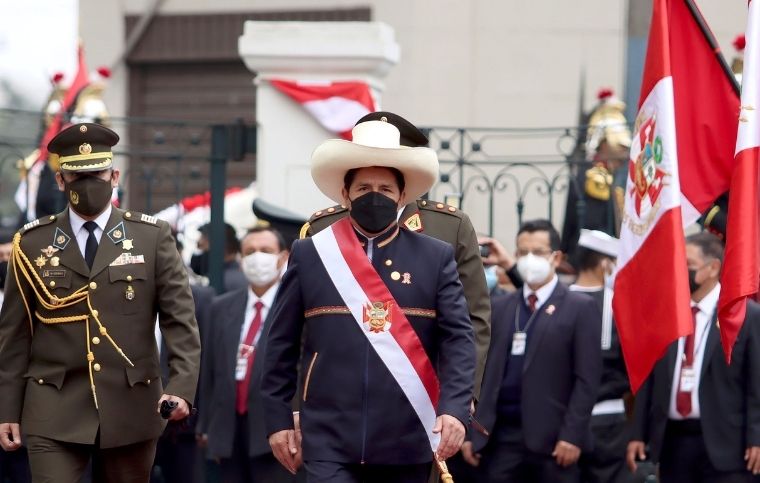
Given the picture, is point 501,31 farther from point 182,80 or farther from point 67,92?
point 67,92

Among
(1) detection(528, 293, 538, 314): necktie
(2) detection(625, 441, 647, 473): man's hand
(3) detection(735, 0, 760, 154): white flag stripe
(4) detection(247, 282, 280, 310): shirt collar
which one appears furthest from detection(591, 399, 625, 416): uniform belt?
(3) detection(735, 0, 760, 154): white flag stripe

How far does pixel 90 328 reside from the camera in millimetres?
8383

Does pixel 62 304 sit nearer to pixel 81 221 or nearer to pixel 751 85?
pixel 81 221

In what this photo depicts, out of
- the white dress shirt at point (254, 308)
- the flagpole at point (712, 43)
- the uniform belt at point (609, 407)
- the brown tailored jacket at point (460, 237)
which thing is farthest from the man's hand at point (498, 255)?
the brown tailored jacket at point (460, 237)

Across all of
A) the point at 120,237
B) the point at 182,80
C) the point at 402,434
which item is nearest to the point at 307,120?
the point at 120,237

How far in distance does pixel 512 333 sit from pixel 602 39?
880 cm

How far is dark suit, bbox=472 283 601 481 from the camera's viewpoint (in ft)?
35.6

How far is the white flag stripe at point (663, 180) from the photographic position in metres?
9.09

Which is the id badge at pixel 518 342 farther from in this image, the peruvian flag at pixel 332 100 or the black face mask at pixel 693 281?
the peruvian flag at pixel 332 100

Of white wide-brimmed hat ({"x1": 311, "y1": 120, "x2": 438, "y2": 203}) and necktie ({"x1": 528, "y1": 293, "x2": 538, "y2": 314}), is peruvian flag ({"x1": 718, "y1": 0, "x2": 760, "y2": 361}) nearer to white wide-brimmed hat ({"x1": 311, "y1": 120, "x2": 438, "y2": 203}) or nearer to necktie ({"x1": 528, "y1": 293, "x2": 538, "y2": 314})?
white wide-brimmed hat ({"x1": 311, "y1": 120, "x2": 438, "y2": 203})

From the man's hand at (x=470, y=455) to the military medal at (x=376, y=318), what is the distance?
3.68 meters

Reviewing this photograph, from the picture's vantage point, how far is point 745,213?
8.57m

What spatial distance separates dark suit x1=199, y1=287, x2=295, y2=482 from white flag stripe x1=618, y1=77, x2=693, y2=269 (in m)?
2.49

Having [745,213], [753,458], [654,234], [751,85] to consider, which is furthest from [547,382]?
[751,85]
